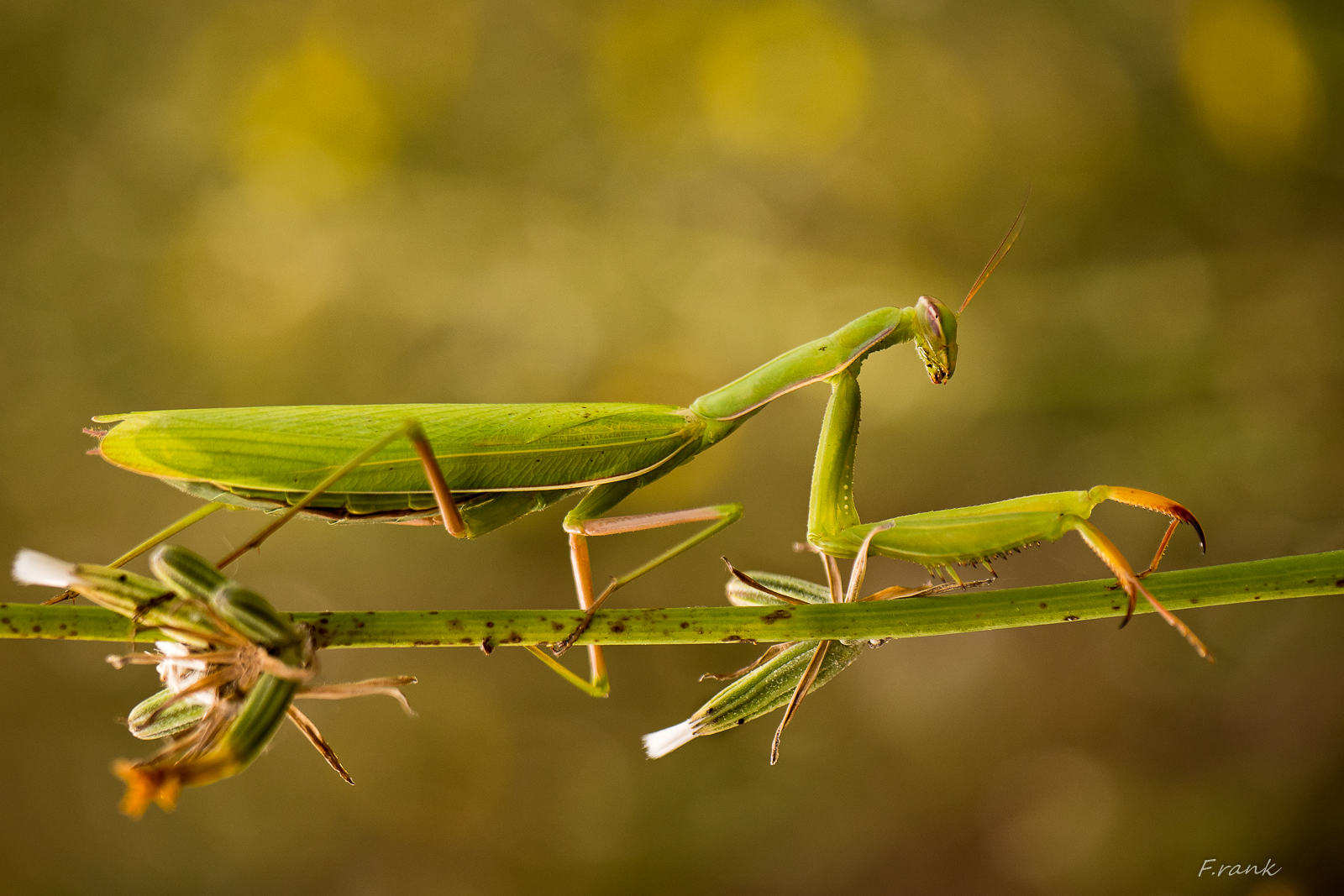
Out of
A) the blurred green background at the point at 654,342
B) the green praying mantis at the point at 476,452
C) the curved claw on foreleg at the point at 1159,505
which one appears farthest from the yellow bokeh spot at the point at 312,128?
the curved claw on foreleg at the point at 1159,505

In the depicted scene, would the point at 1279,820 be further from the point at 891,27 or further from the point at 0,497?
the point at 0,497

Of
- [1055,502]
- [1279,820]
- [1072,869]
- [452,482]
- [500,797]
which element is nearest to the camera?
[1055,502]

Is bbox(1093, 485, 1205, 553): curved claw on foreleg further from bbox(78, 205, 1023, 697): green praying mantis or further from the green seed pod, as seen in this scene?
the green seed pod

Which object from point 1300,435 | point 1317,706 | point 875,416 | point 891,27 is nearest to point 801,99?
point 891,27

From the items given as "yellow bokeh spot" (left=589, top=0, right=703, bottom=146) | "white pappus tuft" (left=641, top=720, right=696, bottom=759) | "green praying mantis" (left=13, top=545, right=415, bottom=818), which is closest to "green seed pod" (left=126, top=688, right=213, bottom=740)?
"green praying mantis" (left=13, top=545, right=415, bottom=818)

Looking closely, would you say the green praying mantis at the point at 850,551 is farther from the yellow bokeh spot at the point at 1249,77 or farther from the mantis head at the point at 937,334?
the yellow bokeh spot at the point at 1249,77

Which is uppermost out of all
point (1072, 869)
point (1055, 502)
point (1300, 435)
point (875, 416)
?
point (1055, 502)

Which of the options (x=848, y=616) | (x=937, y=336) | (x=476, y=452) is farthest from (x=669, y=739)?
(x=937, y=336)
